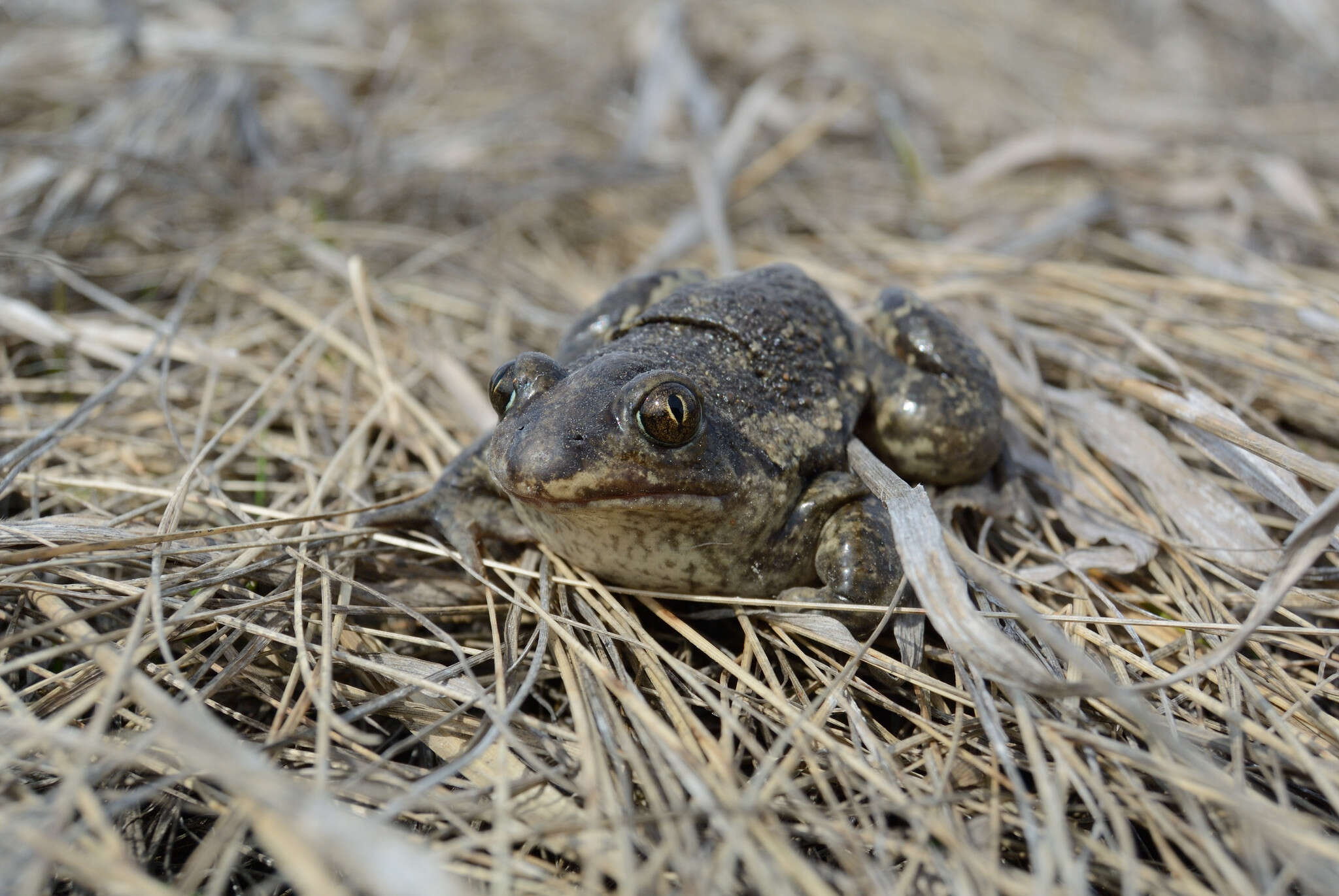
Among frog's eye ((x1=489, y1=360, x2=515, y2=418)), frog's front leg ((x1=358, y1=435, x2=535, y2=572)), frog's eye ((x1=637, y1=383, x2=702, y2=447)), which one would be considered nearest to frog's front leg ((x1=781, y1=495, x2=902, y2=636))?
frog's eye ((x1=637, y1=383, x2=702, y2=447))

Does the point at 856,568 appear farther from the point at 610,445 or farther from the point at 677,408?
the point at 610,445

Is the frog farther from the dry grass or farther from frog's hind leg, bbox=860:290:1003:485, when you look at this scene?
the dry grass

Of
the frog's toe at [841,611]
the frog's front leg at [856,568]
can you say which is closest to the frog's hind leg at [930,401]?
the frog's front leg at [856,568]

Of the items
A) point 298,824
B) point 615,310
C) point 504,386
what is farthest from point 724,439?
point 298,824

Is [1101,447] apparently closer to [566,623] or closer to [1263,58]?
[566,623]

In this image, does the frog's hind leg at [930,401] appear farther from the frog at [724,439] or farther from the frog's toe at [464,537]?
the frog's toe at [464,537]

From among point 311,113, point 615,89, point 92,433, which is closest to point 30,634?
point 92,433

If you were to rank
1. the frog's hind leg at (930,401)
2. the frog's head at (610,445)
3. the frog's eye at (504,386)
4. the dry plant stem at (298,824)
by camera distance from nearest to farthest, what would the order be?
the dry plant stem at (298,824)
the frog's head at (610,445)
the frog's eye at (504,386)
the frog's hind leg at (930,401)
